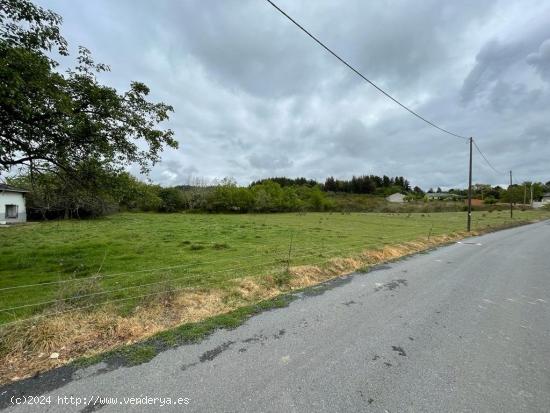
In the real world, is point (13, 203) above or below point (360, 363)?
above

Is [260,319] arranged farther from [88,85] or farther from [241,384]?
[88,85]

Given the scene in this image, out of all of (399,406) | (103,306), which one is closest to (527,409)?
(399,406)

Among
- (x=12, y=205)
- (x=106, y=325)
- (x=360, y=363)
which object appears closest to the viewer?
(x=360, y=363)

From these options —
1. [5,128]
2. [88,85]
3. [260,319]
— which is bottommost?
[260,319]

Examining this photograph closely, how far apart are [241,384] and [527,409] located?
2816mm

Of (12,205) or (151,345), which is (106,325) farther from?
(12,205)

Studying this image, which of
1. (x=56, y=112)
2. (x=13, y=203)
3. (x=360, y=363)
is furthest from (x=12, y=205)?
(x=360, y=363)

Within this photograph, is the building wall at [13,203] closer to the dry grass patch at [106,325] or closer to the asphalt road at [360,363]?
the dry grass patch at [106,325]

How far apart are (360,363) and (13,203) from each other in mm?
39521

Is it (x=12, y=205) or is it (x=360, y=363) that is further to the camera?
(x=12, y=205)

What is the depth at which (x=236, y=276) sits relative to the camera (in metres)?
8.28

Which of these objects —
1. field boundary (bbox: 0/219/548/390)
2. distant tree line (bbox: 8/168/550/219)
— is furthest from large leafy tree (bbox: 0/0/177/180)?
field boundary (bbox: 0/219/548/390)

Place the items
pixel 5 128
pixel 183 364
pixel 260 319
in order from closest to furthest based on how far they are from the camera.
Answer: pixel 183 364
pixel 260 319
pixel 5 128

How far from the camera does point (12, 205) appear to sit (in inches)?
1241
